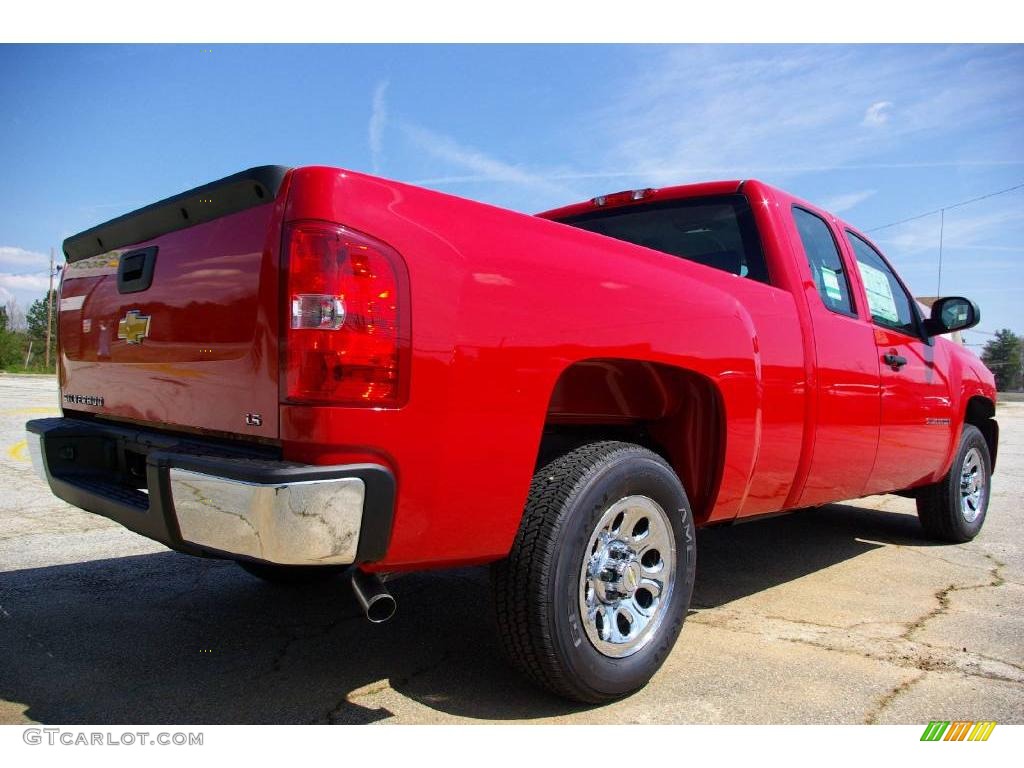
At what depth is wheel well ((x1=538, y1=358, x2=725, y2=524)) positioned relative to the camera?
2.85 metres

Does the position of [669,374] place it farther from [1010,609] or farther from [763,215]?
[1010,609]

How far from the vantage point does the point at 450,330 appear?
206 cm

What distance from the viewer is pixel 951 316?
4660mm

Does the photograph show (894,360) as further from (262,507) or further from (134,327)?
(134,327)

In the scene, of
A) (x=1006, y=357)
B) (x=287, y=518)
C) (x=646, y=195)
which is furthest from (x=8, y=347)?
(x=1006, y=357)

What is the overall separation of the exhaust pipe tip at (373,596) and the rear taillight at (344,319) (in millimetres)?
501

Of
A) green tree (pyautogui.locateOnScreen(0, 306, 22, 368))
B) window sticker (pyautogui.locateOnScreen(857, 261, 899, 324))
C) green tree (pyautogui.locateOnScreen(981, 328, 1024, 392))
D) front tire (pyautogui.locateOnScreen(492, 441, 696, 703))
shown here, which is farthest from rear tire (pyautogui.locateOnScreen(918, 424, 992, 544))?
green tree (pyautogui.locateOnScreen(981, 328, 1024, 392))

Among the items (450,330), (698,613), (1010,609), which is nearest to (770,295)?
(698,613)

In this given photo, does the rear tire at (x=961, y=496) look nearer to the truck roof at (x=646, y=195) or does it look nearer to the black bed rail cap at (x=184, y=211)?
the truck roof at (x=646, y=195)

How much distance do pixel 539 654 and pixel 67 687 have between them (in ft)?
5.21

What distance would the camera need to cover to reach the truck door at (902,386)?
4.05m

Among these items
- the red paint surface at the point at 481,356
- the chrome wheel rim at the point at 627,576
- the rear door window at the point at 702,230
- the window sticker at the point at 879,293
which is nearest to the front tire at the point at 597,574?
the chrome wheel rim at the point at 627,576

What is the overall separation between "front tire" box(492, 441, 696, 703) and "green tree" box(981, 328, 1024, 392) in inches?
3793

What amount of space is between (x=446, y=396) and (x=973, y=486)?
15.8ft
